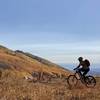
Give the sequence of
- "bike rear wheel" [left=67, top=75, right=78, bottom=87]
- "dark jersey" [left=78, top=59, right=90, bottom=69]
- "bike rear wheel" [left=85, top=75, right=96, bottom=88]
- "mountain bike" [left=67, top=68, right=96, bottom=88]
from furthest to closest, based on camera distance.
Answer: "bike rear wheel" [left=85, top=75, right=96, bottom=88]
"mountain bike" [left=67, top=68, right=96, bottom=88]
"bike rear wheel" [left=67, top=75, right=78, bottom=87]
"dark jersey" [left=78, top=59, right=90, bottom=69]

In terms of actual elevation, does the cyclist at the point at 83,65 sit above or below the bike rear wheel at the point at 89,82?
above

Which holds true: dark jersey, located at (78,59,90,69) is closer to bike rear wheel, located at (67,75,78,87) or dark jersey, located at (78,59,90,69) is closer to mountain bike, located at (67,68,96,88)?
mountain bike, located at (67,68,96,88)

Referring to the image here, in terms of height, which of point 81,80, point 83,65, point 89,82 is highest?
point 83,65

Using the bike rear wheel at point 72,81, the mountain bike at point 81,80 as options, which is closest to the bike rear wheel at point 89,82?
the mountain bike at point 81,80

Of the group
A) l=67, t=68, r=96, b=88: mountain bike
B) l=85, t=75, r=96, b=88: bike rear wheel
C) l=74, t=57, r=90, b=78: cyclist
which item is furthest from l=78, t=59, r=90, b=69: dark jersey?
l=85, t=75, r=96, b=88: bike rear wheel

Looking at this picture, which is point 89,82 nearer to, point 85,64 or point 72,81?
point 72,81

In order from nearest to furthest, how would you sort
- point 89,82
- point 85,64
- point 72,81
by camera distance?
point 85,64, point 72,81, point 89,82

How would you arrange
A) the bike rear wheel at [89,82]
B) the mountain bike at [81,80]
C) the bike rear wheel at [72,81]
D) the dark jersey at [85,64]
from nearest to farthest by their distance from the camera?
the dark jersey at [85,64]
the bike rear wheel at [72,81]
the mountain bike at [81,80]
the bike rear wheel at [89,82]

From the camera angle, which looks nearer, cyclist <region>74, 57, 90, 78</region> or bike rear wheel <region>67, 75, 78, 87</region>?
cyclist <region>74, 57, 90, 78</region>

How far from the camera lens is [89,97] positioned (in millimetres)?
20875

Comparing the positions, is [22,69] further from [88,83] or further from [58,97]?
[58,97]

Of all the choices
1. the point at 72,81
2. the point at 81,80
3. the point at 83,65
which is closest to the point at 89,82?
the point at 81,80

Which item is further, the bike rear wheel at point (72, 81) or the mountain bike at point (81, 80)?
the mountain bike at point (81, 80)

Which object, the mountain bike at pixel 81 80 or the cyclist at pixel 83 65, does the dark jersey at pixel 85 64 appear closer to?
the cyclist at pixel 83 65
